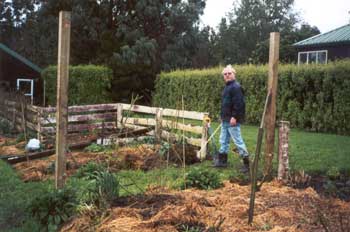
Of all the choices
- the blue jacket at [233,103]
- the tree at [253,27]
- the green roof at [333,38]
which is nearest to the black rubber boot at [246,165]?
the blue jacket at [233,103]

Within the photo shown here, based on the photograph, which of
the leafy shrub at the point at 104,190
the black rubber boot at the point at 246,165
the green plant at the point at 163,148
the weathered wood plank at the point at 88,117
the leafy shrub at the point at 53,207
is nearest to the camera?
the leafy shrub at the point at 53,207

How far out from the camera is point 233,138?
797 cm

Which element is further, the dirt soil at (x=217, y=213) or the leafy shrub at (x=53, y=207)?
the leafy shrub at (x=53, y=207)

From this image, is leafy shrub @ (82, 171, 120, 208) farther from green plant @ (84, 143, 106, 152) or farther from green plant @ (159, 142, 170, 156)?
green plant @ (84, 143, 106, 152)

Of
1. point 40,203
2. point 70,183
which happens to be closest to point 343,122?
point 70,183

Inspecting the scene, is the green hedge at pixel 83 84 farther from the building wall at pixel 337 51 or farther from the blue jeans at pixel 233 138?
the blue jeans at pixel 233 138

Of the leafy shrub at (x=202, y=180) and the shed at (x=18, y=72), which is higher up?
the shed at (x=18, y=72)

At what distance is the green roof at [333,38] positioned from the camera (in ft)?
86.4

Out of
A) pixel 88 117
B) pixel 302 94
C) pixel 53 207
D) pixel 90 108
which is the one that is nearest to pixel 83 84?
pixel 90 108

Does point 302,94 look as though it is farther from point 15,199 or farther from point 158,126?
point 15,199

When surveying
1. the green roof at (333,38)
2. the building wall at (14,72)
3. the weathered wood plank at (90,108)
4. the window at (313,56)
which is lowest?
the weathered wood plank at (90,108)

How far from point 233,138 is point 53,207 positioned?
3911 millimetres

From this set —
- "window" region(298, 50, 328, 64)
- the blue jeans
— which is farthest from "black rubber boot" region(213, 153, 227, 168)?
"window" region(298, 50, 328, 64)

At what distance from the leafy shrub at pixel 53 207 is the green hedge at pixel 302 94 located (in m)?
8.86
